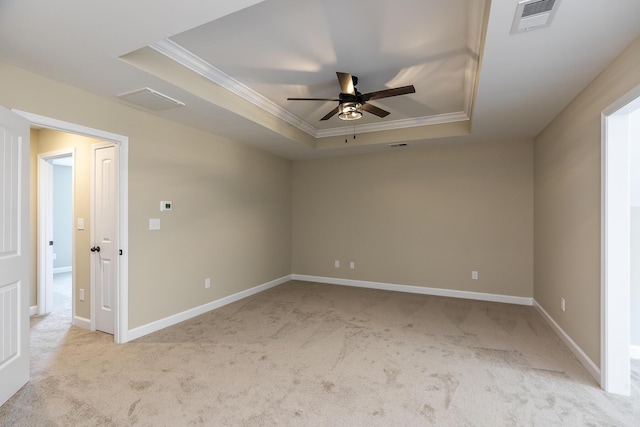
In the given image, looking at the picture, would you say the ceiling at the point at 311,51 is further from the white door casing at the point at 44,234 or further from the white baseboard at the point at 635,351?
the white baseboard at the point at 635,351

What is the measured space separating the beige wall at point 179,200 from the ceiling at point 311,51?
20 cm

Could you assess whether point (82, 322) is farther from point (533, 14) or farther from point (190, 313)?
point (533, 14)

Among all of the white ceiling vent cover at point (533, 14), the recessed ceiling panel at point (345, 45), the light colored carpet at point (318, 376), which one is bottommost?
the light colored carpet at point (318, 376)

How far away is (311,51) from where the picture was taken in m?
2.68

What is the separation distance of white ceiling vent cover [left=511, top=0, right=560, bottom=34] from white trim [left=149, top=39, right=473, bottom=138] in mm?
1479

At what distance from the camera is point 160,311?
11.9 ft

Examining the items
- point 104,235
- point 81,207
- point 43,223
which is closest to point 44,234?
point 43,223

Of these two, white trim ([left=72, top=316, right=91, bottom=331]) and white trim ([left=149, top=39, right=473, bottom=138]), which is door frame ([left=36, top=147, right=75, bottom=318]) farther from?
white trim ([left=149, top=39, right=473, bottom=138])

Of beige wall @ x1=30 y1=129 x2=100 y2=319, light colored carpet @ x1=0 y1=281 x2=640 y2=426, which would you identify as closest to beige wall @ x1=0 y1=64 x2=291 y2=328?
light colored carpet @ x1=0 y1=281 x2=640 y2=426

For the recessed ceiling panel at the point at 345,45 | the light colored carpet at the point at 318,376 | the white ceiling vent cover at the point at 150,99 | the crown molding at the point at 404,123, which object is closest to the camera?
the light colored carpet at the point at 318,376

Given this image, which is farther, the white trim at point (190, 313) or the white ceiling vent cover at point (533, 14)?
the white trim at point (190, 313)

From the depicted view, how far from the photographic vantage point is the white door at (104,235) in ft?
11.1

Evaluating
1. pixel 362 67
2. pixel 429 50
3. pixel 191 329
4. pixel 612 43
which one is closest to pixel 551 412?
pixel 612 43

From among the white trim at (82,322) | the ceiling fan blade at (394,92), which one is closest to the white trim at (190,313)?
the white trim at (82,322)
